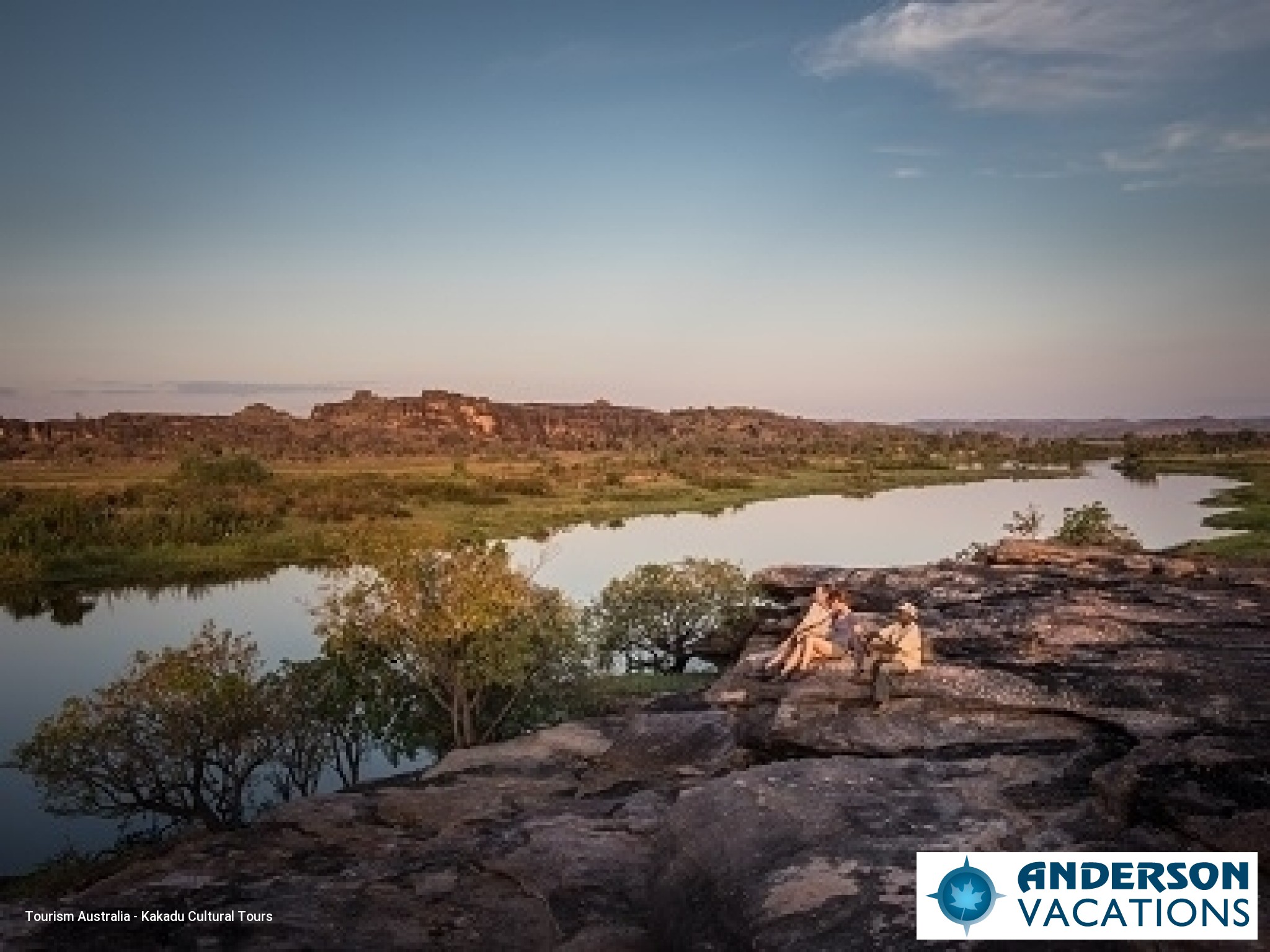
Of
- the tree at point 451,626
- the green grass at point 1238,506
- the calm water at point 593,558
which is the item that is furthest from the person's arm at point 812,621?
the green grass at point 1238,506

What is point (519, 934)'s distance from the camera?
17.0 m

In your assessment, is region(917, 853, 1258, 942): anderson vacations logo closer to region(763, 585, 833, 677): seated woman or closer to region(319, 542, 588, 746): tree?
region(763, 585, 833, 677): seated woman

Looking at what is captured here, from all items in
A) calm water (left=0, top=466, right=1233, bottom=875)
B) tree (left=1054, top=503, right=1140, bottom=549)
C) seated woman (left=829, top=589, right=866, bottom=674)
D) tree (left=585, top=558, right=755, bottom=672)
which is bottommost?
calm water (left=0, top=466, right=1233, bottom=875)

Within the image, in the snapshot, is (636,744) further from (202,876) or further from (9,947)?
(9,947)

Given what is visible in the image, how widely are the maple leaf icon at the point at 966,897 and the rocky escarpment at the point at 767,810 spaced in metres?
0.57

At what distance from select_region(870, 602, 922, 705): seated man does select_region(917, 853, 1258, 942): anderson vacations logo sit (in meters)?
9.09

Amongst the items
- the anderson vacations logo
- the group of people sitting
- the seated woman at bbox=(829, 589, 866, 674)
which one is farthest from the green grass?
the anderson vacations logo

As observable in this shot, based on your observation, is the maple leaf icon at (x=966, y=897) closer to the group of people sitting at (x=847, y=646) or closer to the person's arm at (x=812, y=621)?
the group of people sitting at (x=847, y=646)

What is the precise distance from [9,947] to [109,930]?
141cm

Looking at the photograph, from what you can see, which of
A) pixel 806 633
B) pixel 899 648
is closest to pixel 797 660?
pixel 806 633

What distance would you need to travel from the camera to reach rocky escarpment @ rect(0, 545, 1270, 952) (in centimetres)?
1519

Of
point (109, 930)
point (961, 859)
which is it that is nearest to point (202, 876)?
point (109, 930)

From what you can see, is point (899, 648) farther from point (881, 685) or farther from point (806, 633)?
point (806, 633)

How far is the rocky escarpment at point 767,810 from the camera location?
49.8 ft
